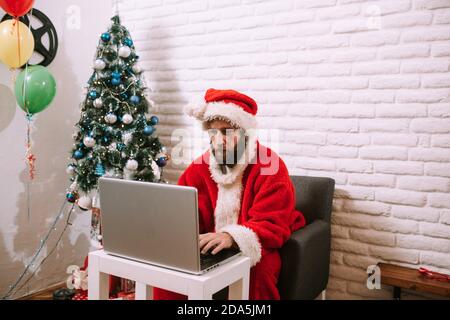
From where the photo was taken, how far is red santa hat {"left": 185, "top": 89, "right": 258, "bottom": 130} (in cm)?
188

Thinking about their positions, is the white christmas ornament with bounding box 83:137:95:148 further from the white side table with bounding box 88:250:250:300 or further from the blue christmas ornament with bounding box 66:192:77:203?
the white side table with bounding box 88:250:250:300

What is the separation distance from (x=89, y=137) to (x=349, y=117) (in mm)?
1573

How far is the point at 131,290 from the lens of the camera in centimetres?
267

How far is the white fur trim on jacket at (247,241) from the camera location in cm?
160

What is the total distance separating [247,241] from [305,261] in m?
0.39

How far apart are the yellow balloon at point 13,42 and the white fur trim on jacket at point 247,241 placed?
1500 millimetres

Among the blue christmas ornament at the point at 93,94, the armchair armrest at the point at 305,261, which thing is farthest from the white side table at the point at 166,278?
the blue christmas ornament at the point at 93,94

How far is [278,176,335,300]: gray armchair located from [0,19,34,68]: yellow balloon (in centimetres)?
161

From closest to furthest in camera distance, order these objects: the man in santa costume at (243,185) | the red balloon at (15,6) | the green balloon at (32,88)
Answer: the man in santa costume at (243,185)
the red balloon at (15,6)
the green balloon at (32,88)

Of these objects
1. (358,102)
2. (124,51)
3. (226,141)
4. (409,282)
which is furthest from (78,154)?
(409,282)

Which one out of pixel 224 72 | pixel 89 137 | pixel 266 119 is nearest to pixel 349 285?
pixel 266 119

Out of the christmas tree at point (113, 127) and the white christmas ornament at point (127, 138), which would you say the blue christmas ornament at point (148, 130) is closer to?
the christmas tree at point (113, 127)

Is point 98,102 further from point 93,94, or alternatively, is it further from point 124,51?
point 124,51

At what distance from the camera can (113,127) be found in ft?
8.93
